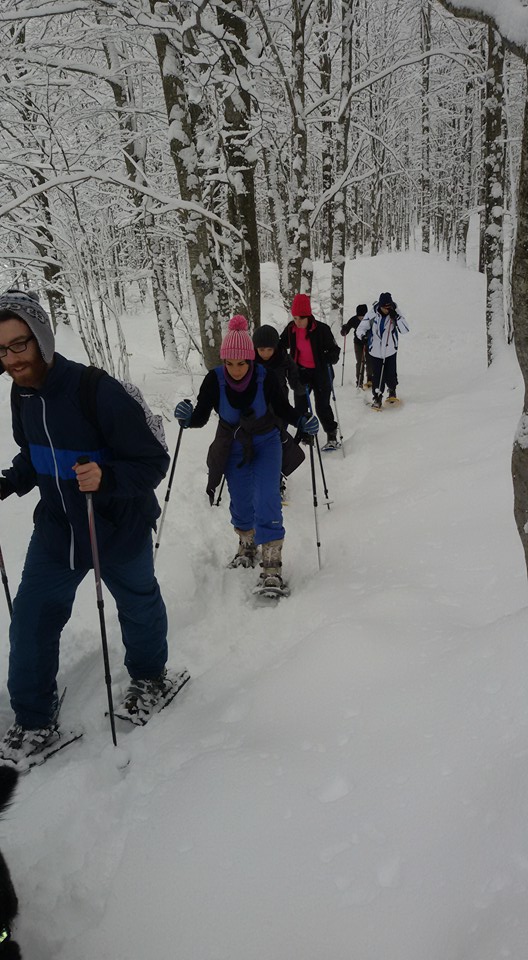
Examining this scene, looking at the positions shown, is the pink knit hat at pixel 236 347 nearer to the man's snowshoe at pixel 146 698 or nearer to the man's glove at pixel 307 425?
the man's glove at pixel 307 425

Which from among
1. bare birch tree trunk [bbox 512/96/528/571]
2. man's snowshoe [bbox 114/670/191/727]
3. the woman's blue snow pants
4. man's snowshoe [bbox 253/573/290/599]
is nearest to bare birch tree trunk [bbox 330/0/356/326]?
the woman's blue snow pants

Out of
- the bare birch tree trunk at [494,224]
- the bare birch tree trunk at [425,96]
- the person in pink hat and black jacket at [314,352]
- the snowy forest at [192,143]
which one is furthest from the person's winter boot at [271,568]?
the bare birch tree trunk at [425,96]

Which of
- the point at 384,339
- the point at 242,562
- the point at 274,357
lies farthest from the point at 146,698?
the point at 384,339

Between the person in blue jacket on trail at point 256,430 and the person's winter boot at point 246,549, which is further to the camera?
the person's winter boot at point 246,549

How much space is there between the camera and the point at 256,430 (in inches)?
163

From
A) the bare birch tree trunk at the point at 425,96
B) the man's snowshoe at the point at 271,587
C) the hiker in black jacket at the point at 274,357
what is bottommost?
the man's snowshoe at the point at 271,587

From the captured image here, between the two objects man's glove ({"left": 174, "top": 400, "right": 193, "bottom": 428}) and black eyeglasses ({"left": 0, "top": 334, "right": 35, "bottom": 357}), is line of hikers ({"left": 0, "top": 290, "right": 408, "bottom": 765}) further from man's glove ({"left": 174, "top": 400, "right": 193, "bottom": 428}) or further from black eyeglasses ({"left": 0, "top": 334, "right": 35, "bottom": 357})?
man's glove ({"left": 174, "top": 400, "right": 193, "bottom": 428})

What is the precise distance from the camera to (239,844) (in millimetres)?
1855

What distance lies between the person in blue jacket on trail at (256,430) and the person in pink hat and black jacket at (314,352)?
2.53 meters

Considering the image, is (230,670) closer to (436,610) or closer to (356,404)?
(436,610)

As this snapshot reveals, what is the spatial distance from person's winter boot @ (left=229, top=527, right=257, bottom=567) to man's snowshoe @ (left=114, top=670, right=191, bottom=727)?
5.14ft

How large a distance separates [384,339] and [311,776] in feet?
25.8

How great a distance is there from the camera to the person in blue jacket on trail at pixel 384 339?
884 cm

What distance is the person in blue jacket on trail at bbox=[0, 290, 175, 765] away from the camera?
2.32 metres
